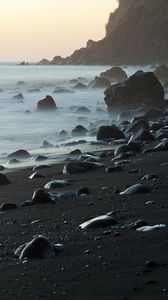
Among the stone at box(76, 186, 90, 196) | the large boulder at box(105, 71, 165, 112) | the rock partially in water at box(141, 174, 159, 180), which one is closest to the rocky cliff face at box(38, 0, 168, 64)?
the large boulder at box(105, 71, 165, 112)

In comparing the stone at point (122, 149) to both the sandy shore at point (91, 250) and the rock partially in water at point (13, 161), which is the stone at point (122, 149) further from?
the sandy shore at point (91, 250)

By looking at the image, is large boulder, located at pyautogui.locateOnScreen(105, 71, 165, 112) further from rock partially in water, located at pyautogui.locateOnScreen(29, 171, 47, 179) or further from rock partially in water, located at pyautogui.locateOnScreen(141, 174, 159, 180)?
rock partially in water, located at pyautogui.locateOnScreen(141, 174, 159, 180)

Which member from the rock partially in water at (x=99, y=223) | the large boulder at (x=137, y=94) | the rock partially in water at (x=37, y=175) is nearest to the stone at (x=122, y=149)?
the rock partially in water at (x=37, y=175)

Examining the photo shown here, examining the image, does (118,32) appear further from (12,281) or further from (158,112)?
(12,281)

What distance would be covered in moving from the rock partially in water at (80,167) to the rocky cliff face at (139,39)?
8600cm

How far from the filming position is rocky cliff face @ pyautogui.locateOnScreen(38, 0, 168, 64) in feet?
322

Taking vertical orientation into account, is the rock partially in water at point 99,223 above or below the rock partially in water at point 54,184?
above

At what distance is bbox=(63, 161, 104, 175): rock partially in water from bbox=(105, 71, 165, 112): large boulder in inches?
580

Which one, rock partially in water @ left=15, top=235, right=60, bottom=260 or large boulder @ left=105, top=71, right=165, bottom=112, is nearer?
rock partially in water @ left=15, top=235, right=60, bottom=260

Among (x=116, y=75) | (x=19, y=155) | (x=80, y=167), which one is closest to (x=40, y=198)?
(x=80, y=167)

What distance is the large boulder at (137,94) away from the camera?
75.4 feet

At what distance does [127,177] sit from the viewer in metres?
7.04

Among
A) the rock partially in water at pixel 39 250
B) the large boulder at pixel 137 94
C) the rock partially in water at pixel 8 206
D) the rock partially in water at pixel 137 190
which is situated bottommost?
the large boulder at pixel 137 94

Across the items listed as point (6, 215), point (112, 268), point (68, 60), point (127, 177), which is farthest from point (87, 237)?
point (68, 60)
